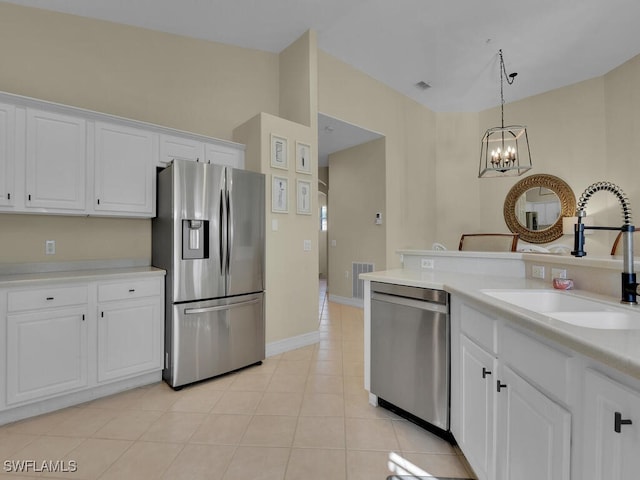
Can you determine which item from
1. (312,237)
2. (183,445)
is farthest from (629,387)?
(312,237)

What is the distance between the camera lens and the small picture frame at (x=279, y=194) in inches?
126

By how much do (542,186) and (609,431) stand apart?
5623mm

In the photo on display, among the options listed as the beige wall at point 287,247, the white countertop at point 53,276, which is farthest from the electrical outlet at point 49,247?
the beige wall at point 287,247

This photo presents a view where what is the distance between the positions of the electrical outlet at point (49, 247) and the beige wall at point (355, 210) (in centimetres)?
412

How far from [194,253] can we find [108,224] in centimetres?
94

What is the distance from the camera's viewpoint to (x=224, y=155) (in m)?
3.25

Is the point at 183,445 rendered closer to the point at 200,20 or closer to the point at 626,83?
the point at 200,20

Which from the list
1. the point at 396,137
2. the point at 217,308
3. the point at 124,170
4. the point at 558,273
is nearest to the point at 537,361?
the point at 558,273

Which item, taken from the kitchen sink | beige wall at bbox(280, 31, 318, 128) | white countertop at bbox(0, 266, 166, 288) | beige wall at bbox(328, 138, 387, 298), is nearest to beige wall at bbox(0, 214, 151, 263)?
white countertop at bbox(0, 266, 166, 288)

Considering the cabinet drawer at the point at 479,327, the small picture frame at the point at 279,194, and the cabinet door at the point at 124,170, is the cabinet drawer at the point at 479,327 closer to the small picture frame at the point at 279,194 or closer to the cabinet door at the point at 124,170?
the small picture frame at the point at 279,194

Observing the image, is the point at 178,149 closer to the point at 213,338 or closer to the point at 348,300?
the point at 213,338

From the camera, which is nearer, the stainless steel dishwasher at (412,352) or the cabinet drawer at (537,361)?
the cabinet drawer at (537,361)

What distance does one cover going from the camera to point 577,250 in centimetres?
161

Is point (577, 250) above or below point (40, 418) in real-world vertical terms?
above
